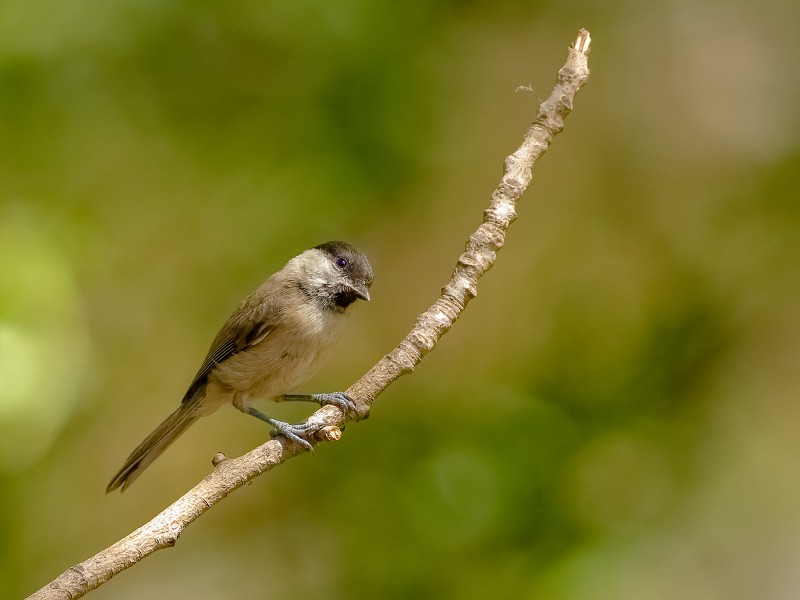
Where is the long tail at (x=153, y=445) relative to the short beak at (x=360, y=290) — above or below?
below

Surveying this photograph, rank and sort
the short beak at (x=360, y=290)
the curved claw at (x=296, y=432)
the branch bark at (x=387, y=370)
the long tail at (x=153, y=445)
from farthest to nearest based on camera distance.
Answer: the short beak at (x=360, y=290) → the long tail at (x=153, y=445) → the curved claw at (x=296, y=432) → the branch bark at (x=387, y=370)

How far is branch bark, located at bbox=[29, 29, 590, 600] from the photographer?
2016 mm

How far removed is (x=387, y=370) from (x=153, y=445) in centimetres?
141

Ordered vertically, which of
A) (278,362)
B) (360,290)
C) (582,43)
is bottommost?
(278,362)

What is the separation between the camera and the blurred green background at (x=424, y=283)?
3.53m

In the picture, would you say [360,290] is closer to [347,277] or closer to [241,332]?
[347,277]


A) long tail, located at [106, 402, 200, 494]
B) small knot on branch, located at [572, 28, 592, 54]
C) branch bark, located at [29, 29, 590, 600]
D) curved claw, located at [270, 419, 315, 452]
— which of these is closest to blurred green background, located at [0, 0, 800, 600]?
long tail, located at [106, 402, 200, 494]

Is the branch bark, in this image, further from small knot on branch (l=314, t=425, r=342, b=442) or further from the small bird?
the small bird

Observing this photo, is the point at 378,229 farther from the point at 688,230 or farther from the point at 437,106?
the point at 688,230

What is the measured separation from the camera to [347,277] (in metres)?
3.49

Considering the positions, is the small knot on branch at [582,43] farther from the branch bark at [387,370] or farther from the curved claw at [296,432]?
the curved claw at [296,432]

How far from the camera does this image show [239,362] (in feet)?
11.2

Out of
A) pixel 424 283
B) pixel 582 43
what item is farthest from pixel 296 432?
pixel 424 283

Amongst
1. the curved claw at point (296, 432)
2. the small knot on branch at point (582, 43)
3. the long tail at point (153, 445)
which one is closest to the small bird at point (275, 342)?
the long tail at point (153, 445)
